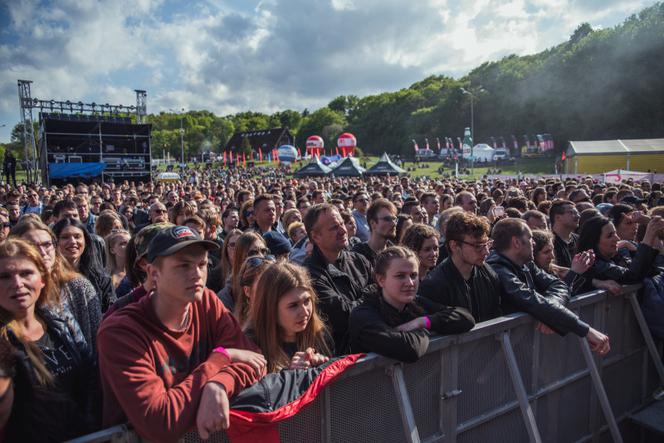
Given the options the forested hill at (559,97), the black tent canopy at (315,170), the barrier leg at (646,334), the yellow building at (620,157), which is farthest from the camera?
the forested hill at (559,97)

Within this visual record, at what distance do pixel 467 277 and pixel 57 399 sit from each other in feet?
8.75

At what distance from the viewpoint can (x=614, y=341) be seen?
14.3 ft

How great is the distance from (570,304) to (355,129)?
105 meters

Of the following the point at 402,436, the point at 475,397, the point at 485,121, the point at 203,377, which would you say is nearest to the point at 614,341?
the point at 475,397

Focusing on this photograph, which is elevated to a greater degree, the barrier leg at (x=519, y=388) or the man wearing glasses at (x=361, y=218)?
the man wearing glasses at (x=361, y=218)

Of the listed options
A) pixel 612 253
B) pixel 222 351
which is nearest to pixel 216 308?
pixel 222 351

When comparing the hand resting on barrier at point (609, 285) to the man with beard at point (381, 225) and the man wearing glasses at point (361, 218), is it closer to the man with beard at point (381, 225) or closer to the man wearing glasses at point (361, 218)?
the man with beard at point (381, 225)

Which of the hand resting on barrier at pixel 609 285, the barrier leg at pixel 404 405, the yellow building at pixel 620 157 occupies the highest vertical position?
the yellow building at pixel 620 157

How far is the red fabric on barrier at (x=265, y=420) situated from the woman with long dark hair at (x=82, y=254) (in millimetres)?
2594

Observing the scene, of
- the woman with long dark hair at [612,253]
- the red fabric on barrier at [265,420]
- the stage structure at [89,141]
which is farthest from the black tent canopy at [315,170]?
the red fabric on barrier at [265,420]

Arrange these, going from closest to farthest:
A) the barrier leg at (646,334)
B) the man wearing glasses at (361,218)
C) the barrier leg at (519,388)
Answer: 1. the barrier leg at (519,388)
2. the barrier leg at (646,334)
3. the man wearing glasses at (361,218)

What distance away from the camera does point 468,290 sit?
351cm

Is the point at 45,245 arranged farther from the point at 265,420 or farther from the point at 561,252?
the point at 561,252

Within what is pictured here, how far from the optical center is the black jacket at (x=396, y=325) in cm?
266
